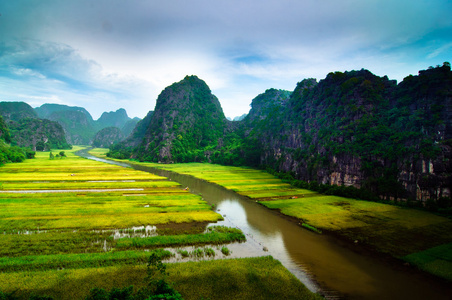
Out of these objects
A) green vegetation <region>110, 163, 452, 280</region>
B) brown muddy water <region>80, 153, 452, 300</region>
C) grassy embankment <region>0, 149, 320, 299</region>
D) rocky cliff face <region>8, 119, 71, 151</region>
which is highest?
rocky cliff face <region>8, 119, 71, 151</region>

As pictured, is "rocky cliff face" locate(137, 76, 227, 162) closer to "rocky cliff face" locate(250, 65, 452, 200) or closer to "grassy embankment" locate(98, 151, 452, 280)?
"rocky cliff face" locate(250, 65, 452, 200)

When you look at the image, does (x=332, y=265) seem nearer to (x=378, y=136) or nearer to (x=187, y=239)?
(x=187, y=239)

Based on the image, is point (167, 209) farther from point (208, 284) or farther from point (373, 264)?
point (373, 264)

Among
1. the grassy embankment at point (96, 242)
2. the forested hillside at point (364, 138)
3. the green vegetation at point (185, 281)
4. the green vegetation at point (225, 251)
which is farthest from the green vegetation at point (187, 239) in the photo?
the forested hillside at point (364, 138)

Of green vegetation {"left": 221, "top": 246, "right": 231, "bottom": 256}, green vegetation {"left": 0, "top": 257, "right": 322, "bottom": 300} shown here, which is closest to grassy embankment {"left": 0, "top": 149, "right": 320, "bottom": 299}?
green vegetation {"left": 0, "top": 257, "right": 322, "bottom": 300}

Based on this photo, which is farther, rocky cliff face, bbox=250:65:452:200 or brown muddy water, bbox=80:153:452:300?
rocky cliff face, bbox=250:65:452:200

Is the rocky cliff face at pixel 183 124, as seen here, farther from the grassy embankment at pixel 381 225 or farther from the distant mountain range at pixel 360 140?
the grassy embankment at pixel 381 225

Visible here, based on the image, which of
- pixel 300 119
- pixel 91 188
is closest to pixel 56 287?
pixel 91 188
